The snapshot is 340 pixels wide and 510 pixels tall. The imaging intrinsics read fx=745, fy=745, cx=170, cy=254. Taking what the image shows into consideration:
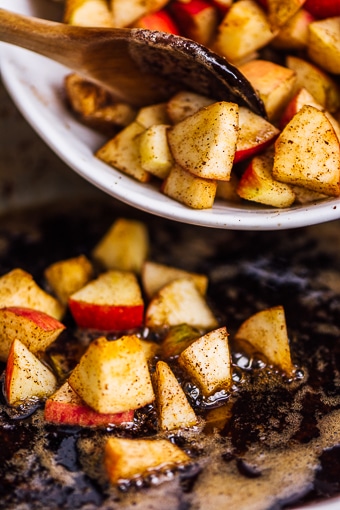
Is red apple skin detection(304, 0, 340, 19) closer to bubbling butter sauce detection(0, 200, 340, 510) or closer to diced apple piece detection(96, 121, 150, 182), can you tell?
diced apple piece detection(96, 121, 150, 182)

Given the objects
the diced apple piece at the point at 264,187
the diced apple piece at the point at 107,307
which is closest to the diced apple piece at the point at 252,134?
the diced apple piece at the point at 264,187

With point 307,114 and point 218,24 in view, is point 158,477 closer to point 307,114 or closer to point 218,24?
point 307,114

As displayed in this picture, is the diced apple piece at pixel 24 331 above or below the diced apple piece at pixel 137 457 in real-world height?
below

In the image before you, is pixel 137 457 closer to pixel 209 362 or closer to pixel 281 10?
pixel 209 362

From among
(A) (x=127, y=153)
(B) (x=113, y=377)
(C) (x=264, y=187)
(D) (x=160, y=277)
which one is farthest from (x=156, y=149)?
(B) (x=113, y=377)

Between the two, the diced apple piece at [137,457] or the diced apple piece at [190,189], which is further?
the diced apple piece at [190,189]

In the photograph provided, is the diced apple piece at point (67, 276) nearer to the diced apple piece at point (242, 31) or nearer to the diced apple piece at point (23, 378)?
the diced apple piece at point (23, 378)

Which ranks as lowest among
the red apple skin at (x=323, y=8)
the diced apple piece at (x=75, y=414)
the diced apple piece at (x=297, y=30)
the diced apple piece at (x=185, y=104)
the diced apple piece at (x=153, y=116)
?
the diced apple piece at (x=75, y=414)
